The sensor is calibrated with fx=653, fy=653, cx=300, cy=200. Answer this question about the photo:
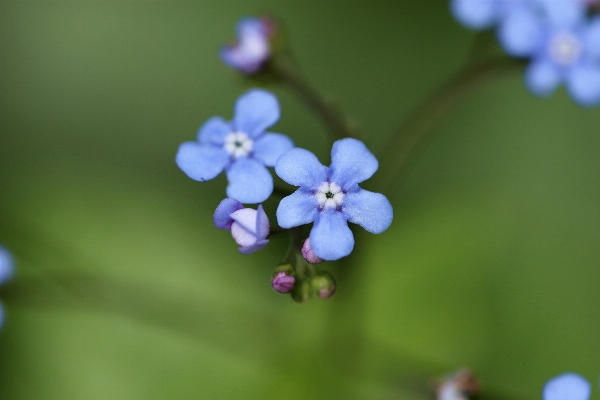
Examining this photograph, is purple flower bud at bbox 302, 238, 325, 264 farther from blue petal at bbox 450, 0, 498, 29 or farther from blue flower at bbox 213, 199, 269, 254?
blue petal at bbox 450, 0, 498, 29

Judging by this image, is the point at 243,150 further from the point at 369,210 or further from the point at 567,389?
the point at 567,389

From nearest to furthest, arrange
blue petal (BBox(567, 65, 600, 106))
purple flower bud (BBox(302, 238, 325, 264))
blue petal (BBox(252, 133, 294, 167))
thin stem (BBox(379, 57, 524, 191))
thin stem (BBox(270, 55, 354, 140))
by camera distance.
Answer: purple flower bud (BBox(302, 238, 325, 264)) < blue petal (BBox(252, 133, 294, 167)) < thin stem (BBox(270, 55, 354, 140)) < blue petal (BBox(567, 65, 600, 106)) < thin stem (BBox(379, 57, 524, 191))

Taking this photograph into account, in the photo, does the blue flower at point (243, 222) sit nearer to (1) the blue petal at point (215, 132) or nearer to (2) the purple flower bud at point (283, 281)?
(2) the purple flower bud at point (283, 281)

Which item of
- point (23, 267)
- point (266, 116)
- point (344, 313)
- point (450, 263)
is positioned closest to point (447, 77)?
point (450, 263)

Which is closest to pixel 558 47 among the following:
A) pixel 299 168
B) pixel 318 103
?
pixel 318 103

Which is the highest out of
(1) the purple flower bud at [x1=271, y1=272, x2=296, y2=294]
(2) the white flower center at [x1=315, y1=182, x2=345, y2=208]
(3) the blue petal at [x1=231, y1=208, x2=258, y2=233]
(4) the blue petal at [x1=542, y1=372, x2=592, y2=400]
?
(2) the white flower center at [x1=315, y1=182, x2=345, y2=208]

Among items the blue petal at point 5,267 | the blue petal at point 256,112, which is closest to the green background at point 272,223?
the blue petal at point 5,267

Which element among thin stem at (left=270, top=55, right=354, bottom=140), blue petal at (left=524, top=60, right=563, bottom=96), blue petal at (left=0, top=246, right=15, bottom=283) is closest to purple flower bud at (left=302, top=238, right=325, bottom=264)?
thin stem at (left=270, top=55, right=354, bottom=140)
